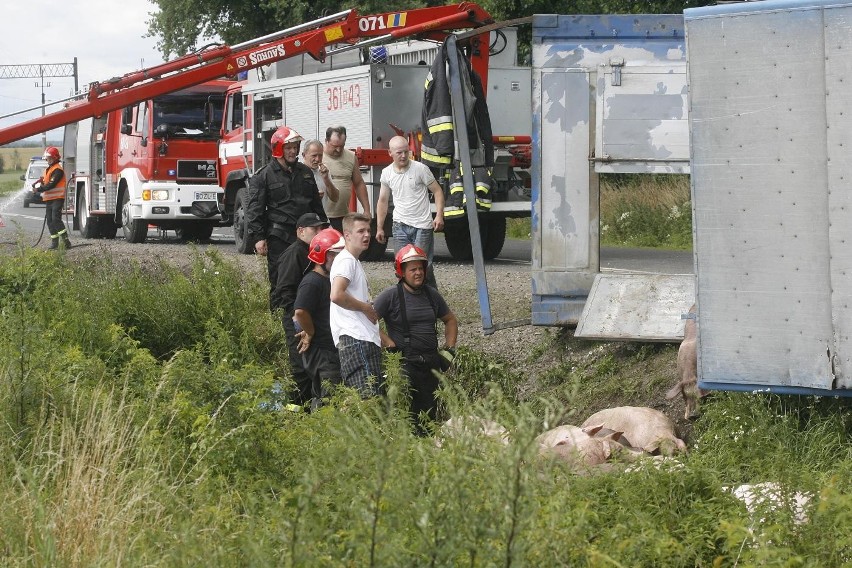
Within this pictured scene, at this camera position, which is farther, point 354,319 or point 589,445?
point 354,319

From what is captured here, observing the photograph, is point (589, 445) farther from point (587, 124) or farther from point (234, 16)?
point (234, 16)

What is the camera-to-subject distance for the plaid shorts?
820 cm

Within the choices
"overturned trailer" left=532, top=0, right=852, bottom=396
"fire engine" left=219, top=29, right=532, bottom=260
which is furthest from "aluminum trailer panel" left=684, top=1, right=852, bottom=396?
"fire engine" left=219, top=29, right=532, bottom=260

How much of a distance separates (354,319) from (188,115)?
1343cm

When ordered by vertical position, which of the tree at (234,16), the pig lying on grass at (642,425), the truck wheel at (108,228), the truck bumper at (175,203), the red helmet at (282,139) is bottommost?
the pig lying on grass at (642,425)

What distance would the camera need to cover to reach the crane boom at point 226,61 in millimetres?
15250

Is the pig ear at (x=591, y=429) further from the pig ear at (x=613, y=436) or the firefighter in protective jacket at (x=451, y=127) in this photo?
the firefighter in protective jacket at (x=451, y=127)

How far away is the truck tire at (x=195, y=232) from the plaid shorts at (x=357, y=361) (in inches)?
551

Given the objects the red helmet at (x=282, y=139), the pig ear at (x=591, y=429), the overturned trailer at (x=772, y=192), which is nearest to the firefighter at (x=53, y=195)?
the red helmet at (x=282, y=139)

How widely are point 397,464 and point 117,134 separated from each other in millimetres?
18958

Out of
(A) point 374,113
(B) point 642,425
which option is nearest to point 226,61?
(A) point 374,113

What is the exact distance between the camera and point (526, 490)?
4.08m

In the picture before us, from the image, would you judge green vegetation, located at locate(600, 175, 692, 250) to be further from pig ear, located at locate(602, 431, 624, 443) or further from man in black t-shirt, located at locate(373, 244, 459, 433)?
pig ear, located at locate(602, 431, 624, 443)

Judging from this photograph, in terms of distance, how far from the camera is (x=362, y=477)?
450 centimetres
